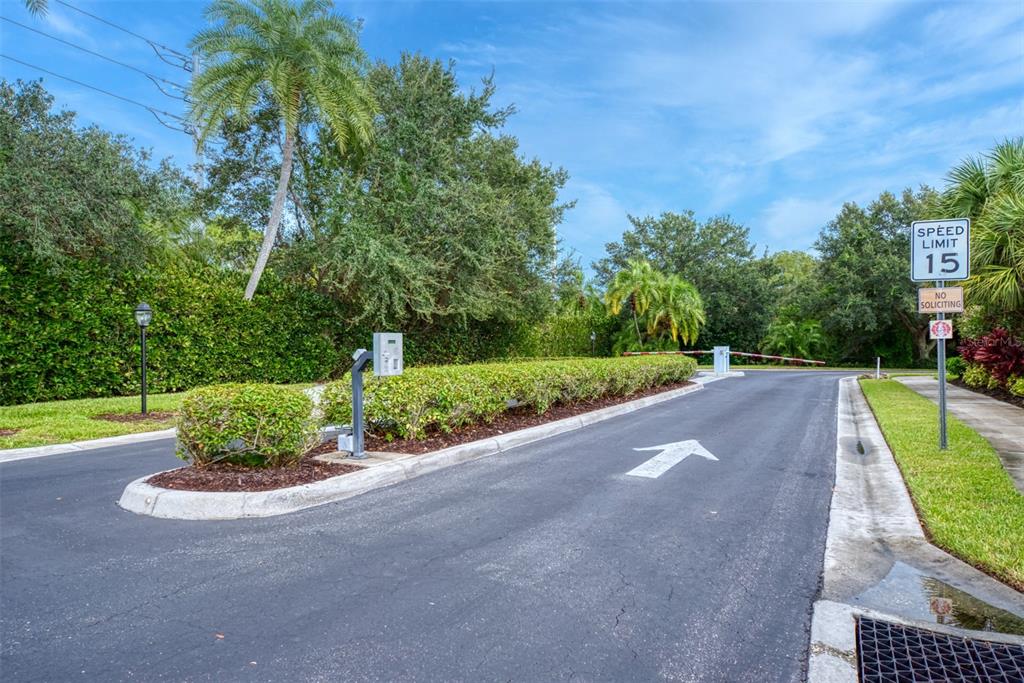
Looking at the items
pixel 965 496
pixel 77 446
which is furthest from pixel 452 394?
pixel 965 496

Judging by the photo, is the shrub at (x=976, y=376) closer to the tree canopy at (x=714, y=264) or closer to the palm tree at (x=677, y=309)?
the palm tree at (x=677, y=309)

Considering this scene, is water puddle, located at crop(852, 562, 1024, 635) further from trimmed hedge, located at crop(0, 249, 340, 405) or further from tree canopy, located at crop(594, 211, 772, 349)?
tree canopy, located at crop(594, 211, 772, 349)

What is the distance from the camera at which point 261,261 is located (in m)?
16.5

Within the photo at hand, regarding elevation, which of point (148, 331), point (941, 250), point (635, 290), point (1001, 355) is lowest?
point (1001, 355)

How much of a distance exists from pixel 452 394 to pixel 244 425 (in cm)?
294

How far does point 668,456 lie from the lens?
7582mm

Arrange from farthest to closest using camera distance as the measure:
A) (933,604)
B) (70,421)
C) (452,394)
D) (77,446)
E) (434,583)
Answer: (70,421)
(77,446)
(452,394)
(434,583)
(933,604)

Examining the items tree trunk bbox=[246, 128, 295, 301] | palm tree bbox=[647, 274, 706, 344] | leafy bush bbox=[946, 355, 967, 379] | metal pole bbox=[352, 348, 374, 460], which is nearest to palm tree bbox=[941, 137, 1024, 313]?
leafy bush bbox=[946, 355, 967, 379]

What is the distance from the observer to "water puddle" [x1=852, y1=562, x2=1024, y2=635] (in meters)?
3.22

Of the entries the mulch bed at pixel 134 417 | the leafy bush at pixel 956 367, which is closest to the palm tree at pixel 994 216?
the leafy bush at pixel 956 367

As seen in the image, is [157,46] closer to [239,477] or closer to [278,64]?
[278,64]

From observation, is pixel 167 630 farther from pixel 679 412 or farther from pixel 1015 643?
pixel 679 412

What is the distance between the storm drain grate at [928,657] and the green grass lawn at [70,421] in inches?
357

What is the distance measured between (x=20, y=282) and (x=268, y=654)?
13.2 m
